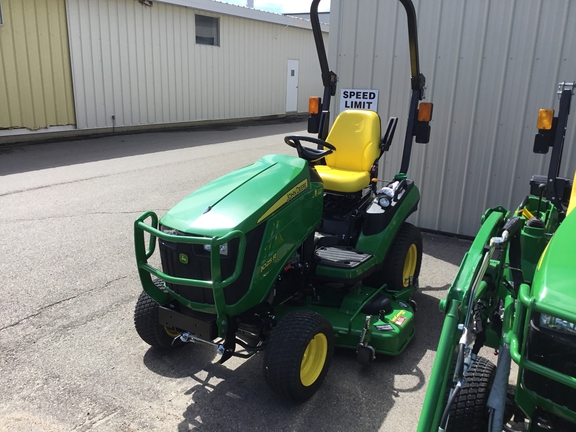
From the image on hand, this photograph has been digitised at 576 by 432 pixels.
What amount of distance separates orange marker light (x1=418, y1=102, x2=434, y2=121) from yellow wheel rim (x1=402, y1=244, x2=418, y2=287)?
1.01m

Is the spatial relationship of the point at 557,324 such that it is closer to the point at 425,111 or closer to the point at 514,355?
the point at 514,355

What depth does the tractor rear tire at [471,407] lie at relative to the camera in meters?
2.19

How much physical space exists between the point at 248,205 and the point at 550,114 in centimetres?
276

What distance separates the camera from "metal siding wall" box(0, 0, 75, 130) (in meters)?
10.6

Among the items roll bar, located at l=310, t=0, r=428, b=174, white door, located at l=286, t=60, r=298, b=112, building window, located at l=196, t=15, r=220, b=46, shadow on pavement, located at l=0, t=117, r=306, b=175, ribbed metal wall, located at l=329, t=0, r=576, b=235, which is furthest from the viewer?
white door, located at l=286, t=60, r=298, b=112

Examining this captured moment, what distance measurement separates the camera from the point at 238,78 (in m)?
16.4

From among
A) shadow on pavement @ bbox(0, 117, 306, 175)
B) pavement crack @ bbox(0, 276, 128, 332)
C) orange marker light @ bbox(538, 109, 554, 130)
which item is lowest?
pavement crack @ bbox(0, 276, 128, 332)

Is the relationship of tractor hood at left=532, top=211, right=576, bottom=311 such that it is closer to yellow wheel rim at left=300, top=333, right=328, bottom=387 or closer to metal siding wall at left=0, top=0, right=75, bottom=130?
yellow wheel rim at left=300, top=333, right=328, bottom=387

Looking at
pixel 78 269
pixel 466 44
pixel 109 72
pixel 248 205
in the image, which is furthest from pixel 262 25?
pixel 248 205

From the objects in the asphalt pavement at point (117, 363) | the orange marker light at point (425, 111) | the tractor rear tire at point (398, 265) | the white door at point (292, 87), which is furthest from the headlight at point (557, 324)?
the white door at point (292, 87)

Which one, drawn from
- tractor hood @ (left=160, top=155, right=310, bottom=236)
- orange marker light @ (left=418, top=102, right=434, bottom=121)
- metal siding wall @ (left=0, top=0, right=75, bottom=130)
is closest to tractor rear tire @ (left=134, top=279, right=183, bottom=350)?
tractor hood @ (left=160, top=155, right=310, bottom=236)

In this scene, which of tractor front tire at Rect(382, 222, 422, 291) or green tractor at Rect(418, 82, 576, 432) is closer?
green tractor at Rect(418, 82, 576, 432)

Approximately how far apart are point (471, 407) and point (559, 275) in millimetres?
670

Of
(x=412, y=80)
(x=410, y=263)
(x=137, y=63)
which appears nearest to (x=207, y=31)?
(x=137, y=63)
